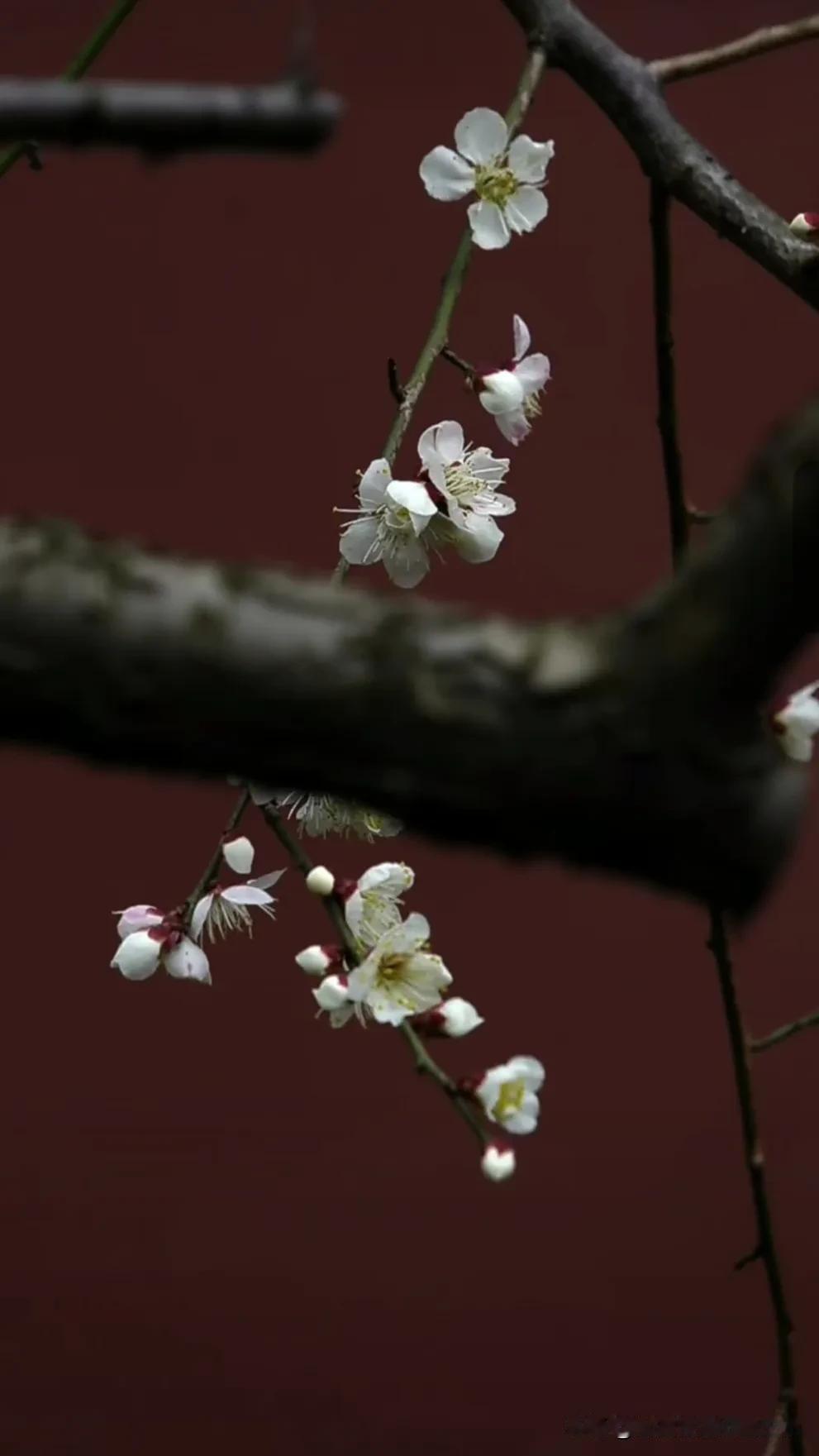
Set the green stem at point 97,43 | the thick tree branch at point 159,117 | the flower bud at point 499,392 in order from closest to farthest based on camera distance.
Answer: the thick tree branch at point 159,117 < the green stem at point 97,43 < the flower bud at point 499,392

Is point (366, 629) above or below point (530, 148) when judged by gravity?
below

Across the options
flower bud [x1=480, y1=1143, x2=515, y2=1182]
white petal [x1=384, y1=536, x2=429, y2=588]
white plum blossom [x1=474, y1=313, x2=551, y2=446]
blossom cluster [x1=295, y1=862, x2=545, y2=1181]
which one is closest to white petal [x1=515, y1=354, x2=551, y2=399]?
white plum blossom [x1=474, y1=313, x2=551, y2=446]

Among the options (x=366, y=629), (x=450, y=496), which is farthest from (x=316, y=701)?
(x=450, y=496)

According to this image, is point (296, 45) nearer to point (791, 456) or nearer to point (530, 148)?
point (791, 456)

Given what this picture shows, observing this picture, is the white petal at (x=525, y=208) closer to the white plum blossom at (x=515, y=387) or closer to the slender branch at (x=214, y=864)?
the white plum blossom at (x=515, y=387)

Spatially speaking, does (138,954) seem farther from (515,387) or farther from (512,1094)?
(515,387)

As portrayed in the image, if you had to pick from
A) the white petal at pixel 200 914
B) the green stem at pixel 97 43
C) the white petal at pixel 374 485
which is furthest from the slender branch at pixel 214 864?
the green stem at pixel 97 43

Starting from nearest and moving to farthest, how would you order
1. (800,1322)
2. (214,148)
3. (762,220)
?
(214,148) < (762,220) < (800,1322)
